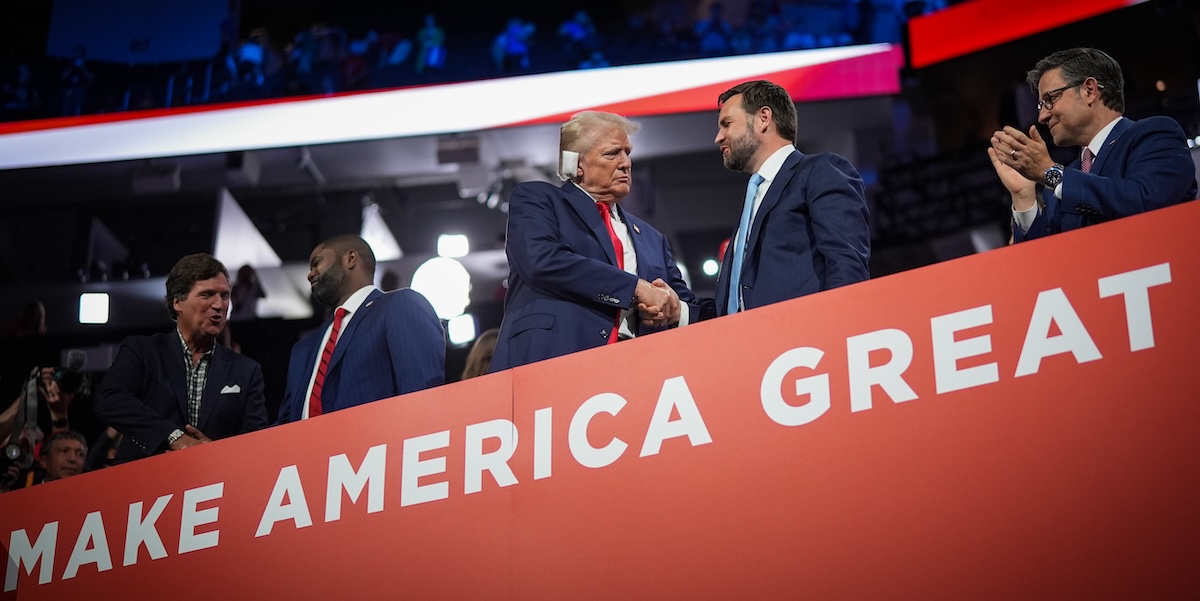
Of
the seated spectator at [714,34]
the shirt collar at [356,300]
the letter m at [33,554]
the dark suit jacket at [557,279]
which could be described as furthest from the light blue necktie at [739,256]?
the seated spectator at [714,34]

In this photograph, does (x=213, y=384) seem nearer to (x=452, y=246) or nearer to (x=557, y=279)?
(x=557, y=279)

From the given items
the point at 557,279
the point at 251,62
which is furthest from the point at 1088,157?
the point at 251,62

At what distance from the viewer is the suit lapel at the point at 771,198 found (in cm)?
299

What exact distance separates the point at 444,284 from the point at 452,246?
1.32 metres

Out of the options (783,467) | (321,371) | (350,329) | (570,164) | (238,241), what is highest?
(238,241)

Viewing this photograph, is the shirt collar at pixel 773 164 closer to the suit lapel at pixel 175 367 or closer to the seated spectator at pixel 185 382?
the seated spectator at pixel 185 382

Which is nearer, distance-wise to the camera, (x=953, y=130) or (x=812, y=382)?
(x=812, y=382)

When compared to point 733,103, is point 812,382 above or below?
below

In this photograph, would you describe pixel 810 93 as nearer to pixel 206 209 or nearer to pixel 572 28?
pixel 572 28

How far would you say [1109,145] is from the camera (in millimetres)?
2861

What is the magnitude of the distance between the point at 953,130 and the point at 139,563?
8.29m

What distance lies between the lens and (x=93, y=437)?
5.63m

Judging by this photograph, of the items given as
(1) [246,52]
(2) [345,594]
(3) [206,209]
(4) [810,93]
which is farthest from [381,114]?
(2) [345,594]

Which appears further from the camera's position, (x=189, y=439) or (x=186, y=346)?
(x=186, y=346)
